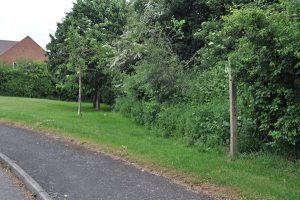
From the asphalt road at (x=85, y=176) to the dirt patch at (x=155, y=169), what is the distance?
6.8 inches

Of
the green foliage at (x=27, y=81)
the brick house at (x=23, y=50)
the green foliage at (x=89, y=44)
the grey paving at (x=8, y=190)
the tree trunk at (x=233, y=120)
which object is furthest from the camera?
the brick house at (x=23, y=50)

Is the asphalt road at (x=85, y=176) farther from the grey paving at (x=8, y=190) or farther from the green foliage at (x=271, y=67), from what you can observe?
the green foliage at (x=271, y=67)

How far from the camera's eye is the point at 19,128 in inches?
604

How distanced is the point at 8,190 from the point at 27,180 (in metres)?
0.37

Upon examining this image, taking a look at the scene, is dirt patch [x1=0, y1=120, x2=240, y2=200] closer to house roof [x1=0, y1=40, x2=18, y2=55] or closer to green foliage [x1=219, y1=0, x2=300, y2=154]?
green foliage [x1=219, y1=0, x2=300, y2=154]

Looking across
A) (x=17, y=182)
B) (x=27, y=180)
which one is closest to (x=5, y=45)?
(x=17, y=182)

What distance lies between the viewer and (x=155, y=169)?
855cm

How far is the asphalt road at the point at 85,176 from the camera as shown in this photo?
6906 mm

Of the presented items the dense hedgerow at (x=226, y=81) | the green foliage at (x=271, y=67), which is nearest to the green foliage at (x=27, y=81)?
the dense hedgerow at (x=226, y=81)

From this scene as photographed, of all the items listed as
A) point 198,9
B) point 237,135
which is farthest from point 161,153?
point 198,9

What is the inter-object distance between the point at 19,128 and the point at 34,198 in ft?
28.4

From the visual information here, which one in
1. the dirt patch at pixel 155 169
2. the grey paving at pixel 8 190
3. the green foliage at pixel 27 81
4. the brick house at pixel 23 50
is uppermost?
the brick house at pixel 23 50

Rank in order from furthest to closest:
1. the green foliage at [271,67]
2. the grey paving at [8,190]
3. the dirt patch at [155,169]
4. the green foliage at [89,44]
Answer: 1. the green foliage at [89,44]
2. the green foliage at [271,67]
3. the grey paving at [8,190]
4. the dirt patch at [155,169]

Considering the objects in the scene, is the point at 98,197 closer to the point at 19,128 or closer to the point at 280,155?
the point at 280,155
